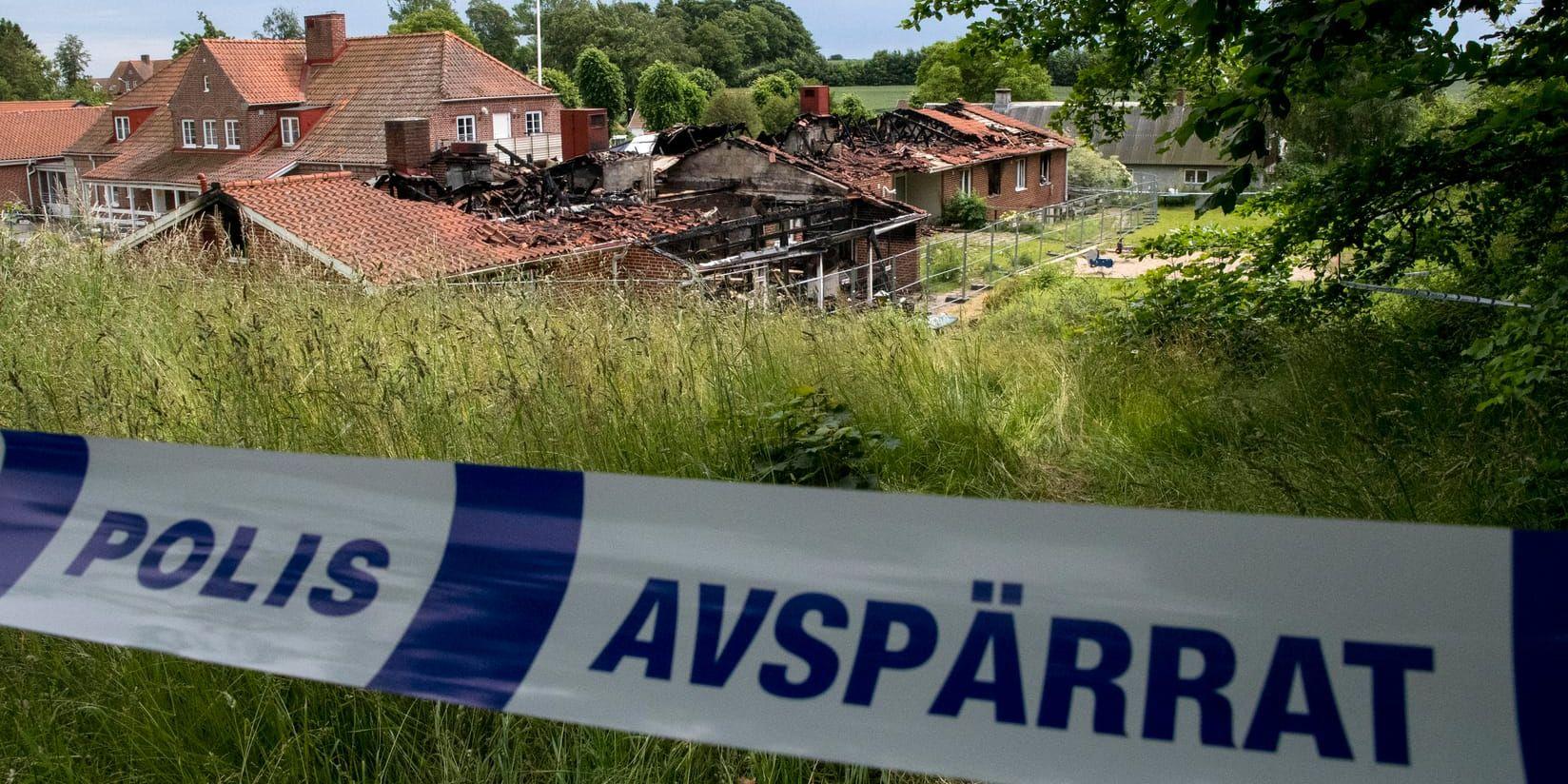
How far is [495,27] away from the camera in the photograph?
148m

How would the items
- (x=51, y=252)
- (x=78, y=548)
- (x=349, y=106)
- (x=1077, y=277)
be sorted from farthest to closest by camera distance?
(x=349, y=106) → (x=1077, y=277) → (x=51, y=252) → (x=78, y=548)

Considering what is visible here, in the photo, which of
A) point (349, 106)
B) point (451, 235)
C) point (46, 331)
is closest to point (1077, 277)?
point (451, 235)

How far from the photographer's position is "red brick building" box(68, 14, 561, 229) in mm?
50812

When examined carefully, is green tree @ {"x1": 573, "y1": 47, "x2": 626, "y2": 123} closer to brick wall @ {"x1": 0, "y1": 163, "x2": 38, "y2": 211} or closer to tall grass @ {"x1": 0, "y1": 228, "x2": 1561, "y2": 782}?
brick wall @ {"x1": 0, "y1": 163, "x2": 38, "y2": 211}

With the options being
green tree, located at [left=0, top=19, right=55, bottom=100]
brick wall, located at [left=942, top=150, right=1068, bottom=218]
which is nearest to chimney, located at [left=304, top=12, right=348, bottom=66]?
brick wall, located at [left=942, top=150, right=1068, bottom=218]

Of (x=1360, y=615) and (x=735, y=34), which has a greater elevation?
(x=735, y=34)

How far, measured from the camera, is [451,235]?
2298 centimetres

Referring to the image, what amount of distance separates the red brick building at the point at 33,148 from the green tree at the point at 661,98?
110ft

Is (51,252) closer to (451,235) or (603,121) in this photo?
(451,235)

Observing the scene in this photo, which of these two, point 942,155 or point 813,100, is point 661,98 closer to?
point 813,100

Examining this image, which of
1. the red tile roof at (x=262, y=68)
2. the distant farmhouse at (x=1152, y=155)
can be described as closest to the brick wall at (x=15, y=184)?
→ the red tile roof at (x=262, y=68)

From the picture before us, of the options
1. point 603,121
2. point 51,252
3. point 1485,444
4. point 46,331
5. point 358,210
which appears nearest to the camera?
point 1485,444

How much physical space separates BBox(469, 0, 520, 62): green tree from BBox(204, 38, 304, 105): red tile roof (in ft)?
305

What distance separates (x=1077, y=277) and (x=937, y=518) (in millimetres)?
29668
